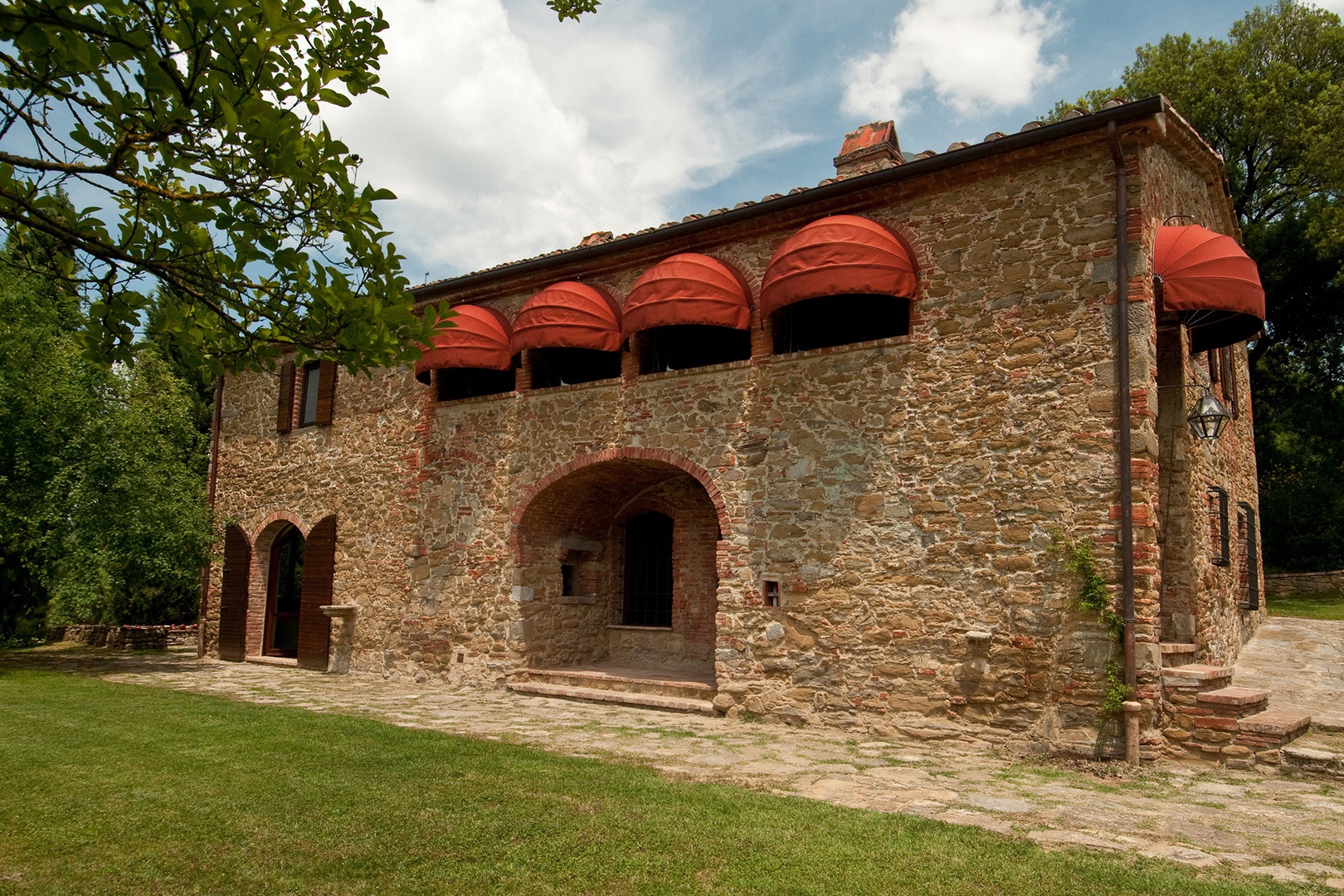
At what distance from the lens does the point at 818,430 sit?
9.85m

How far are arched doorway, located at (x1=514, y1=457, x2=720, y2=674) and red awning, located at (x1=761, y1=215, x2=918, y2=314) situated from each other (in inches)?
141

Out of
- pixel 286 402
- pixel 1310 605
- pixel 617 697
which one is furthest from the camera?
pixel 1310 605

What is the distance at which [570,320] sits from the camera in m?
11.4

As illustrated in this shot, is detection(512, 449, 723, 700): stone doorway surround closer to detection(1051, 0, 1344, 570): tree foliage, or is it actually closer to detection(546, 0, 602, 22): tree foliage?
detection(546, 0, 602, 22): tree foliage

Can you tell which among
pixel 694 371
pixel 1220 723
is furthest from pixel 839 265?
pixel 1220 723

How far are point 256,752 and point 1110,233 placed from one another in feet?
29.9

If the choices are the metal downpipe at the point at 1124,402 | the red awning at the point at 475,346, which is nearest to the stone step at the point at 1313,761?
the metal downpipe at the point at 1124,402

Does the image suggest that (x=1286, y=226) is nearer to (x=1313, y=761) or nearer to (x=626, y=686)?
(x=1313, y=761)

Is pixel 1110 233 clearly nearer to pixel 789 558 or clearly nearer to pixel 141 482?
pixel 789 558

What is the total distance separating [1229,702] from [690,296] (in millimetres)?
6722

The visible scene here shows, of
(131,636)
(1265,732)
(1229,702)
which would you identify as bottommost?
(131,636)

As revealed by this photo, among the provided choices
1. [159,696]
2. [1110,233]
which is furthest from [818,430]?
[159,696]

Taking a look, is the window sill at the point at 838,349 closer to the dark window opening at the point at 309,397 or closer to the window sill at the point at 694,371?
the window sill at the point at 694,371

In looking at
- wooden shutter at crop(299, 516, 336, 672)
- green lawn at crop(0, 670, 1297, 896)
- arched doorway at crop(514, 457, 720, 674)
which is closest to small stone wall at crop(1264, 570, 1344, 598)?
arched doorway at crop(514, 457, 720, 674)
